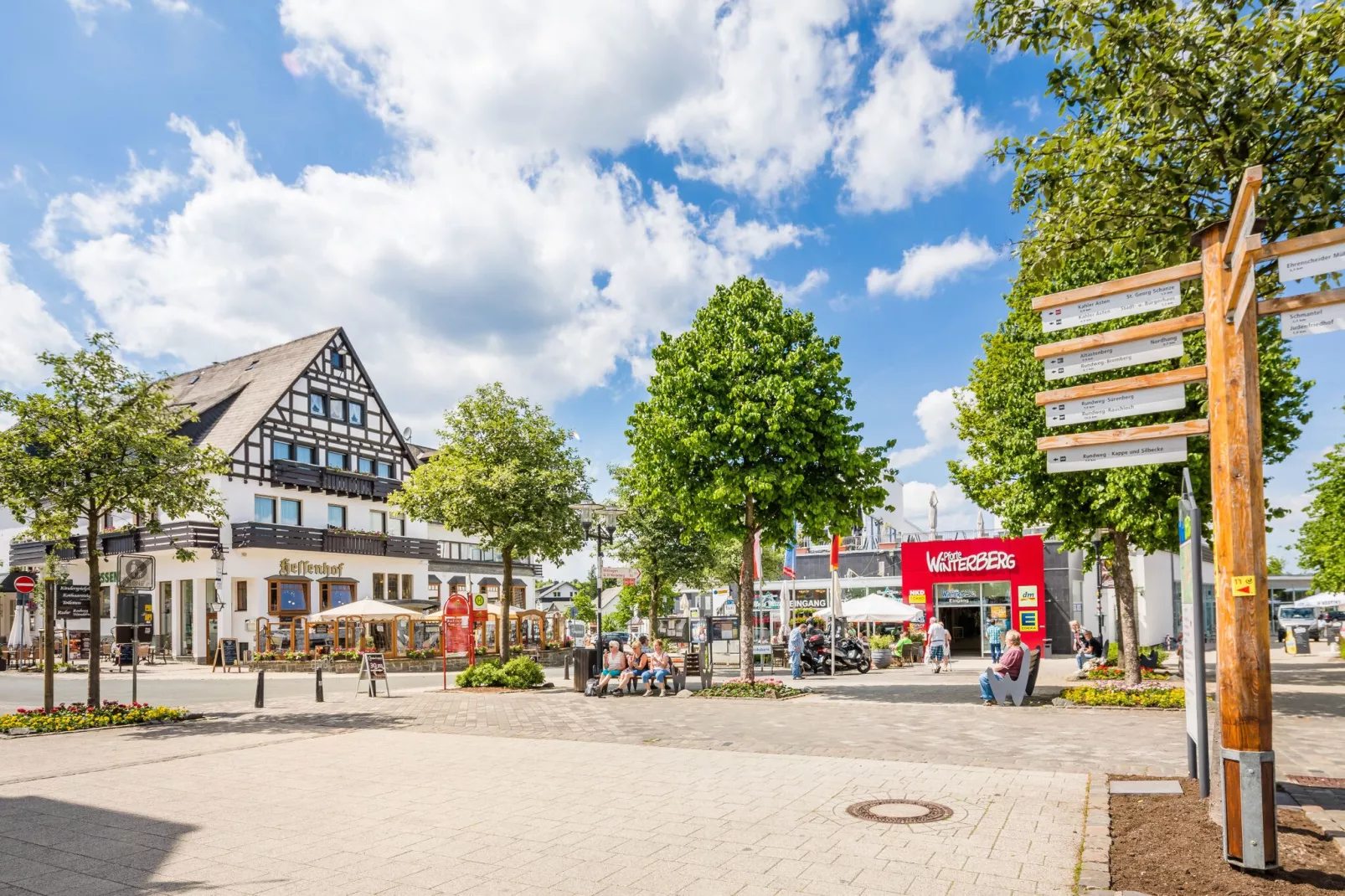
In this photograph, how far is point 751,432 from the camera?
19406mm

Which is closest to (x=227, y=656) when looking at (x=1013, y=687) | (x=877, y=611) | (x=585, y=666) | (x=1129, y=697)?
(x=585, y=666)

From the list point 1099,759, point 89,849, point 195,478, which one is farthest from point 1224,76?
point 195,478

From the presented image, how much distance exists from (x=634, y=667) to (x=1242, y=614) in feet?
54.2

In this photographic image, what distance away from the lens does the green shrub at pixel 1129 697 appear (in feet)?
52.0

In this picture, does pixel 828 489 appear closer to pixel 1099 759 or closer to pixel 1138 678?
pixel 1138 678

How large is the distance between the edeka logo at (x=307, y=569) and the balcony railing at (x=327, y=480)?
3.39 metres

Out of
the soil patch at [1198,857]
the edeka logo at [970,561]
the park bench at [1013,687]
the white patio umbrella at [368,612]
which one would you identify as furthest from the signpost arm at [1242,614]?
the edeka logo at [970,561]

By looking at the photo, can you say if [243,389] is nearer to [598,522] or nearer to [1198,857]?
[598,522]

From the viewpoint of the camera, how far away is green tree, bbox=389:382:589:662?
81.6 feet

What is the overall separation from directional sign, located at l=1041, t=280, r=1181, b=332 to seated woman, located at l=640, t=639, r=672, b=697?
49.8ft

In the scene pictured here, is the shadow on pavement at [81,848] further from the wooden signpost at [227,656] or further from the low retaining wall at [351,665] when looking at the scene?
the wooden signpost at [227,656]

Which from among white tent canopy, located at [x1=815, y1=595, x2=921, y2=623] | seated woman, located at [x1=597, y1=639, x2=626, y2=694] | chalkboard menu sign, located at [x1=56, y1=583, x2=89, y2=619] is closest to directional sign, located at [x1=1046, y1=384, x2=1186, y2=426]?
seated woman, located at [x1=597, y1=639, x2=626, y2=694]

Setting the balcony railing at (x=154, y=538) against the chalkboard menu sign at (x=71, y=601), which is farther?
the balcony railing at (x=154, y=538)

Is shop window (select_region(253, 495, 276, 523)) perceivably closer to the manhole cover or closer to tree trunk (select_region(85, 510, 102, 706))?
tree trunk (select_region(85, 510, 102, 706))
